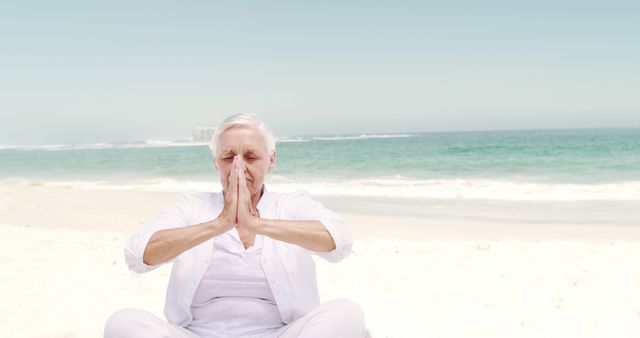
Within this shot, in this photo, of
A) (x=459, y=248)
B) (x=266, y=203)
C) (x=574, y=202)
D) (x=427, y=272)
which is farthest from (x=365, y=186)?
(x=266, y=203)

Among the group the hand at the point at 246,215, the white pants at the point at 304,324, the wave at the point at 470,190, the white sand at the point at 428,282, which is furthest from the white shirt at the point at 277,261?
the wave at the point at 470,190

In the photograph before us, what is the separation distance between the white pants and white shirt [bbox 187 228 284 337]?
16cm

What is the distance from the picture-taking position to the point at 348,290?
535 cm

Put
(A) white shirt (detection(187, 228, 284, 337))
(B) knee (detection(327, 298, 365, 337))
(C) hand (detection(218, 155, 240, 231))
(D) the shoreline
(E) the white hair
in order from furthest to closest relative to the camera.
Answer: (D) the shoreline
(E) the white hair
(A) white shirt (detection(187, 228, 284, 337))
(B) knee (detection(327, 298, 365, 337))
(C) hand (detection(218, 155, 240, 231))

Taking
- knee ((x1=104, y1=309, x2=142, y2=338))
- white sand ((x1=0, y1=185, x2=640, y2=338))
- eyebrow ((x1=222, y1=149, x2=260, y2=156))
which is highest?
eyebrow ((x1=222, y1=149, x2=260, y2=156))

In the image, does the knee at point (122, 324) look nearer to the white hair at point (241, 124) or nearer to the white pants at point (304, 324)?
the white pants at point (304, 324)

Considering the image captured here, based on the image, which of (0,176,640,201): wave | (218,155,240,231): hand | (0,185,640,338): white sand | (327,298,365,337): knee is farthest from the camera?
(0,176,640,201): wave

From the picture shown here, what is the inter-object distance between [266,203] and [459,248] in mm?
4880

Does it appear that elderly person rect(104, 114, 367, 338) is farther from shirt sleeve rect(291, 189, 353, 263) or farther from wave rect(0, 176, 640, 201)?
wave rect(0, 176, 640, 201)

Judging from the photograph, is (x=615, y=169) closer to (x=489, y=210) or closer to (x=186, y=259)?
(x=489, y=210)

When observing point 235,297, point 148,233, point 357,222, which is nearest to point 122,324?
point 148,233

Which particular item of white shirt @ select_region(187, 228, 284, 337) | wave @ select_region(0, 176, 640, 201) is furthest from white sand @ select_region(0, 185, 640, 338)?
wave @ select_region(0, 176, 640, 201)

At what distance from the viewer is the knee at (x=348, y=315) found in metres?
2.39

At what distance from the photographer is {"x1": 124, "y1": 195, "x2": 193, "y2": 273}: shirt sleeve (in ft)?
7.69
